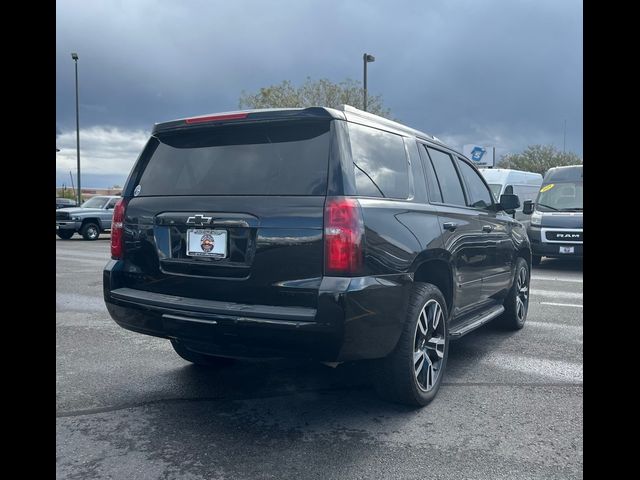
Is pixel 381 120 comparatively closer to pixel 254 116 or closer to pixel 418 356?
pixel 254 116

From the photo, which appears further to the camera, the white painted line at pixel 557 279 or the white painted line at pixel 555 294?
the white painted line at pixel 557 279

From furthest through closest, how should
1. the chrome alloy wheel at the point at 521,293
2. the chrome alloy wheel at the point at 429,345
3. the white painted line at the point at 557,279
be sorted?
1. the white painted line at the point at 557,279
2. the chrome alloy wheel at the point at 521,293
3. the chrome alloy wheel at the point at 429,345

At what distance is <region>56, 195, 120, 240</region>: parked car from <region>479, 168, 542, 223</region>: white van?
13599mm

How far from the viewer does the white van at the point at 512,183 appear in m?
16.7

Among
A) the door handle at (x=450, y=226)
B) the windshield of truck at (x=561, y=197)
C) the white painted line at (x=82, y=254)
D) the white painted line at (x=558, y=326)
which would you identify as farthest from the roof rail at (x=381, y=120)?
the white painted line at (x=82, y=254)

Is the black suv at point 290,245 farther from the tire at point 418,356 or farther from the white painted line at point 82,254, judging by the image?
the white painted line at point 82,254

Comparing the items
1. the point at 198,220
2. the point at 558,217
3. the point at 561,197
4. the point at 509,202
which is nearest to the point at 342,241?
the point at 198,220

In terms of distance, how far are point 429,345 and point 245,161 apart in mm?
Result: 1725

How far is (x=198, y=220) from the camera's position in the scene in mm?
3387

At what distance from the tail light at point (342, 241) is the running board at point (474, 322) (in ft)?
4.82

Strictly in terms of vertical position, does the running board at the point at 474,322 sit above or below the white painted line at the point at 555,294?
above

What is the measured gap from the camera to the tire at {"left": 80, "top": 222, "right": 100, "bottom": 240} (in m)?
22.1

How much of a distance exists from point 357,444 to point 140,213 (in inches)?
76.9
